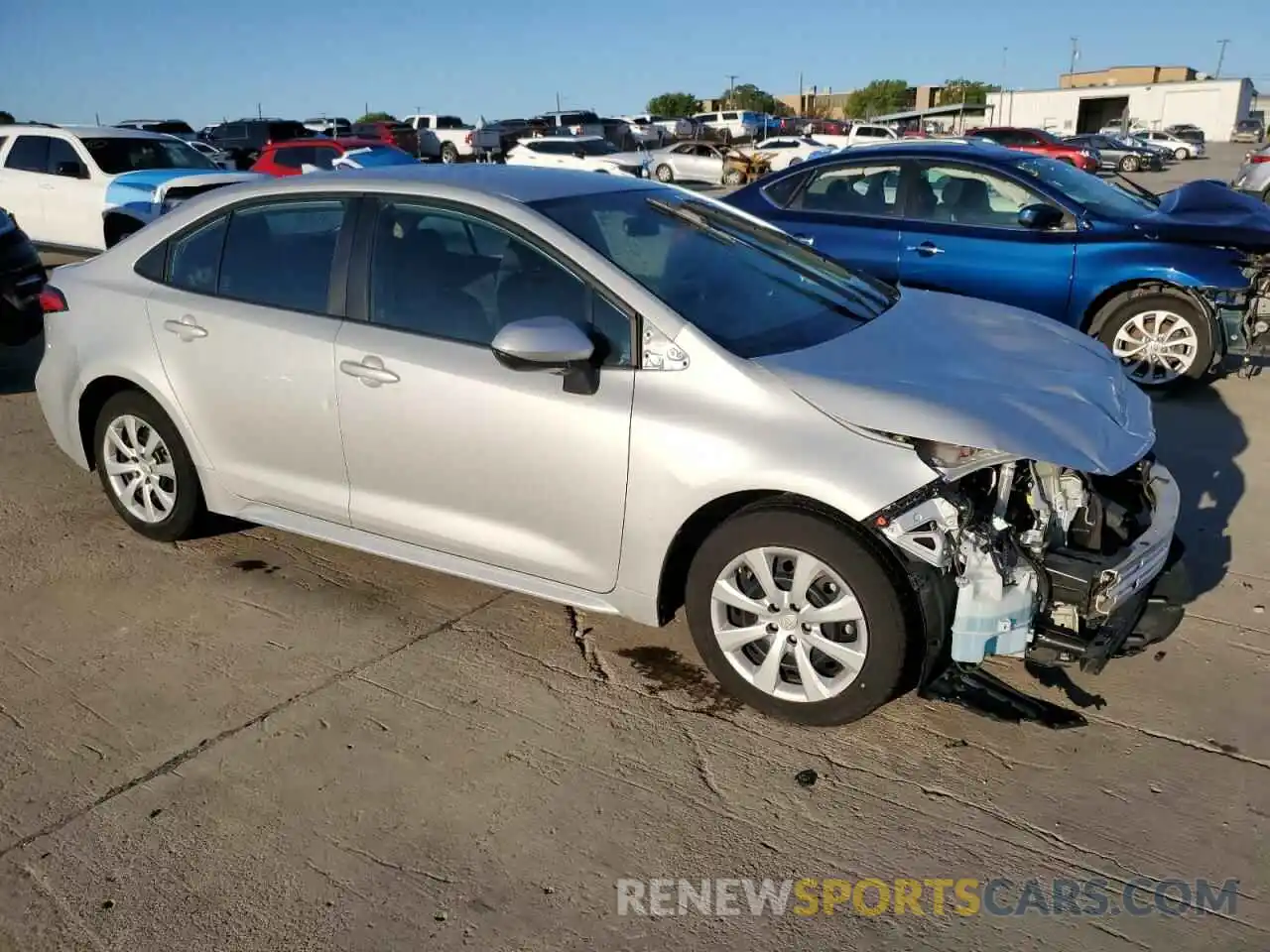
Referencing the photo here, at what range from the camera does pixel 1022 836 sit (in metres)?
2.85

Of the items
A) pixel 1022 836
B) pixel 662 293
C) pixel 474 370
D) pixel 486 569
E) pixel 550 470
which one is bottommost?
pixel 1022 836

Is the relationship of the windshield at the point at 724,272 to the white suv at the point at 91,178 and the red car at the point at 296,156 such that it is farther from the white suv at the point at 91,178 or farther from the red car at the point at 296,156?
the red car at the point at 296,156

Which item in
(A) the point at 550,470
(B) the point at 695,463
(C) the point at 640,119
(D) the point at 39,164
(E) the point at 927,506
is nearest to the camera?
(E) the point at 927,506

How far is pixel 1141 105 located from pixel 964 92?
22307 mm

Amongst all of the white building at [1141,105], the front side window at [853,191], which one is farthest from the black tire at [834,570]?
the white building at [1141,105]

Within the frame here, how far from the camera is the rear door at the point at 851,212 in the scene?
755cm

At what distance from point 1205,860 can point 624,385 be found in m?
2.12

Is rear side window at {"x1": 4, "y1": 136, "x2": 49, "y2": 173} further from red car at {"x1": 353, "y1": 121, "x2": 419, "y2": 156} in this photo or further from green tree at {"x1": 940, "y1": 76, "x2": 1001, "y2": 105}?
green tree at {"x1": 940, "y1": 76, "x2": 1001, "y2": 105}

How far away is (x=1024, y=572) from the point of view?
310 cm

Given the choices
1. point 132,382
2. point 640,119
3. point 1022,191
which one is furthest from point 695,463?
point 640,119

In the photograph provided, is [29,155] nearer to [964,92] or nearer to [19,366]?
[19,366]

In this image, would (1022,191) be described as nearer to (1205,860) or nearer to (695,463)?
(695,463)

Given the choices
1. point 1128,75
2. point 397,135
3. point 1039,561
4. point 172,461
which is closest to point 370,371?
point 172,461

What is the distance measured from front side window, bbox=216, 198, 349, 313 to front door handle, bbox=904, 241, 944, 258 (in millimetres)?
4653
